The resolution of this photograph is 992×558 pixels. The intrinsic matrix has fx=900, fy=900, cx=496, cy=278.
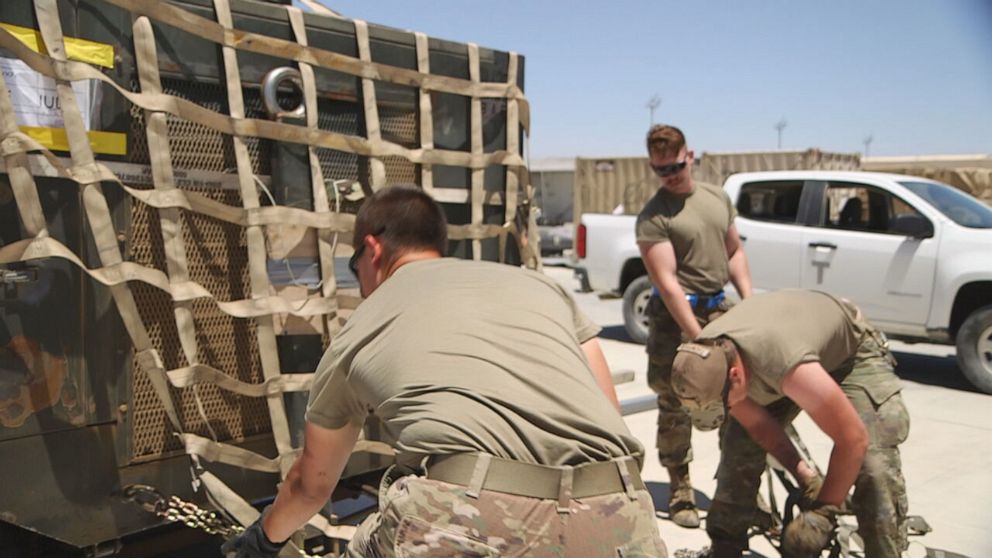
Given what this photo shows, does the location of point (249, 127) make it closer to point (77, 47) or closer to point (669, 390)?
point (77, 47)

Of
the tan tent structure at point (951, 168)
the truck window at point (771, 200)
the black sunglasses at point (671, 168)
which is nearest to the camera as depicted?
the black sunglasses at point (671, 168)

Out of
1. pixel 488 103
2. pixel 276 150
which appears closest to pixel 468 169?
→ pixel 488 103

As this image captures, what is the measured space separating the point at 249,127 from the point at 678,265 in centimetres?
235

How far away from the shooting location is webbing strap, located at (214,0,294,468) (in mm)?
3006

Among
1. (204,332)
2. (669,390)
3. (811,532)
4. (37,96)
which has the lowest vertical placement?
(811,532)

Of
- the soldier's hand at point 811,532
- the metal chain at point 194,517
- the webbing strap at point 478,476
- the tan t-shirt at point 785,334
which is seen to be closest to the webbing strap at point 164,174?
the metal chain at point 194,517

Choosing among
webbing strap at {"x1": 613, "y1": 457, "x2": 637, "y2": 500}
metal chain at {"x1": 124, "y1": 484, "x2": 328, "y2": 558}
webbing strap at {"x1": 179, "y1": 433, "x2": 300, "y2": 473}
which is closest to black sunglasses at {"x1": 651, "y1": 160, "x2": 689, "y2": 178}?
webbing strap at {"x1": 179, "y1": 433, "x2": 300, "y2": 473}

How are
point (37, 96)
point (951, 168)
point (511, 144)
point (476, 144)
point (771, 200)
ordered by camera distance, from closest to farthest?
point (37, 96)
point (476, 144)
point (511, 144)
point (771, 200)
point (951, 168)

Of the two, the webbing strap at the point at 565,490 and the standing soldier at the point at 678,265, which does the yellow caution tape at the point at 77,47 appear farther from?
the standing soldier at the point at 678,265

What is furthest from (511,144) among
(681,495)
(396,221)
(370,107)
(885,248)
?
(885,248)

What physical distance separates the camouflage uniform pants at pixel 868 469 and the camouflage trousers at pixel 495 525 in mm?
1672

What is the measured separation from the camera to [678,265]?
4.54 metres

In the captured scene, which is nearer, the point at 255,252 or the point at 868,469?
the point at 255,252

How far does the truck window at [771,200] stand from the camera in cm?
873
